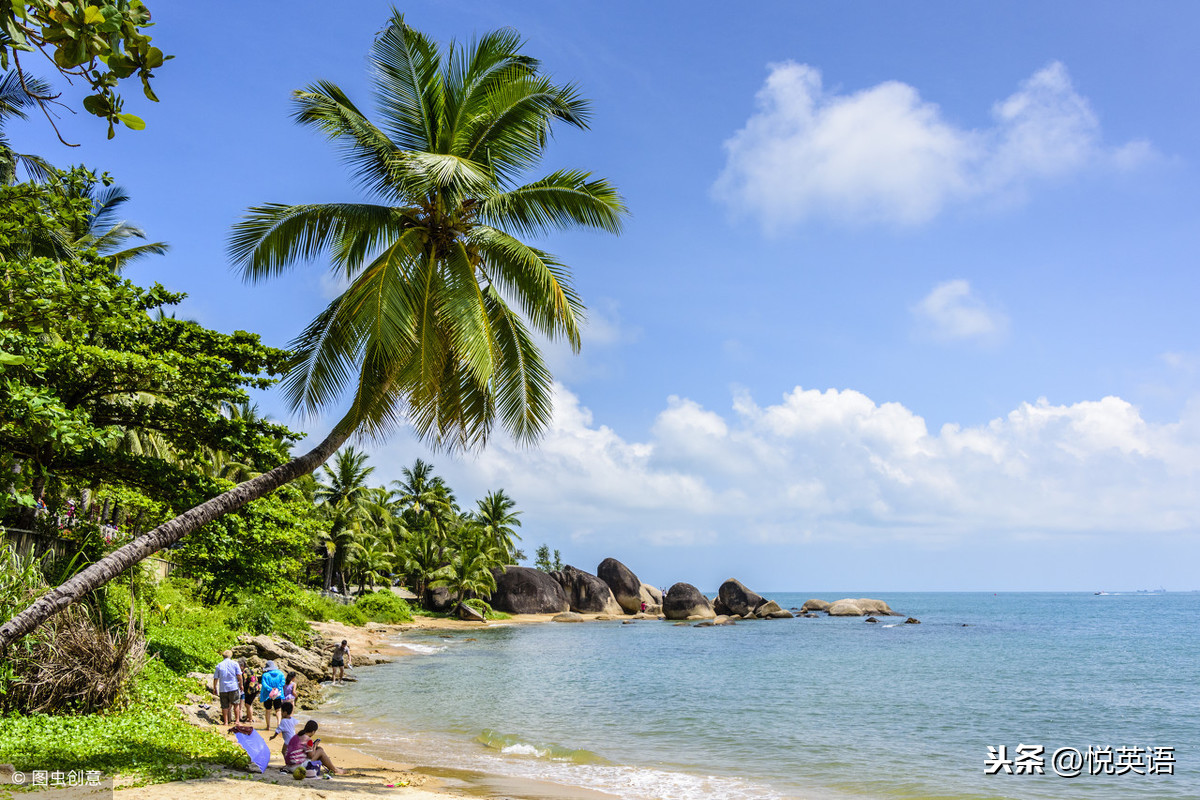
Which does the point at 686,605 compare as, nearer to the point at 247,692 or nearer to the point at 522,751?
the point at 522,751

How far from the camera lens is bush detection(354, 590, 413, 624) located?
4669cm

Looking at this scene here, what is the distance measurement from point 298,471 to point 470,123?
18.8 ft

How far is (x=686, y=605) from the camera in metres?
68.1

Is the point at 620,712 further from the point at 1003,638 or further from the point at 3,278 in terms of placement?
the point at 1003,638

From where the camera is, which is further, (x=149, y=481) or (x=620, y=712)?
(x=620, y=712)

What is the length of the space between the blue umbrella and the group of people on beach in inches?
14.0

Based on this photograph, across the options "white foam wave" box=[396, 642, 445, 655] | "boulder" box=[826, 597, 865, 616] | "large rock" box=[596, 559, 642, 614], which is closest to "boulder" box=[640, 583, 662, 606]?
"large rock" box=[596, 559, 642, 614]

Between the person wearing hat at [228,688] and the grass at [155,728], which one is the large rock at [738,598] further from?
the person wearing hat at [228,688]

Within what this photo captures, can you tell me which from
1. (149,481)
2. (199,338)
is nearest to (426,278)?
(199,338)

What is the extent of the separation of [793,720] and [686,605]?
164 feet

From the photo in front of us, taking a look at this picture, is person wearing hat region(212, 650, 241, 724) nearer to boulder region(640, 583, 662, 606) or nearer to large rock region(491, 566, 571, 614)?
large rock region(491, 566, 571, 614)

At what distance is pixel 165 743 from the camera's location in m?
9.73

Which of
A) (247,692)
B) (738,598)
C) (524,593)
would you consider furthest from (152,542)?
(738,598)

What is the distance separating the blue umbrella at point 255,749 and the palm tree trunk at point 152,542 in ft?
12.2
